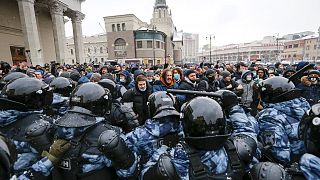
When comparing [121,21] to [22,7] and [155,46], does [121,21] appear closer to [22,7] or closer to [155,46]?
[155,46]

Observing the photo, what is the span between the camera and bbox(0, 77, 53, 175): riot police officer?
7.22ft

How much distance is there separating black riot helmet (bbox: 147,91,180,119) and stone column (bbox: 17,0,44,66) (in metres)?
19.1

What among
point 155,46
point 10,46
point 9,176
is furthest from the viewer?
point 155,46

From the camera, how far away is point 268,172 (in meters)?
1.62

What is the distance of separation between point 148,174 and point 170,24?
8127 cm

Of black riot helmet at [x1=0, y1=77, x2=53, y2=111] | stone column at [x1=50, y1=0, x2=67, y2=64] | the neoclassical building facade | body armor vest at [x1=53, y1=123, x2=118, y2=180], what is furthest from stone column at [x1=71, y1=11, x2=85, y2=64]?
body armor vest at [x1=53, y1=123, x2=118, y2=180]

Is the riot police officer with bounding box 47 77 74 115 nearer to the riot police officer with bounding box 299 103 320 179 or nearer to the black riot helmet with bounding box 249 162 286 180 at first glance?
the black riot helmet with bounding box 249 162 286 180

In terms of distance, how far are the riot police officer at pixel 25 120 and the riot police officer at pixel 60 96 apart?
3.97 ft

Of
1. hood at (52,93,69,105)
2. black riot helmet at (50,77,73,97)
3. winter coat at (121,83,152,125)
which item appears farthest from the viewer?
winter coat at (121,83,152,125)

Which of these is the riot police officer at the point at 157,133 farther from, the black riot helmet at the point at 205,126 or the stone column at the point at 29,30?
the stone column at the point at 29,30

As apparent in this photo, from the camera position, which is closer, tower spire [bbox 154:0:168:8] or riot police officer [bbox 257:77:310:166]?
riot police officer [bbox 257:77:310:166]

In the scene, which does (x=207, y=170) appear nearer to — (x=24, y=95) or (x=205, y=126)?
(x=205, y=126)

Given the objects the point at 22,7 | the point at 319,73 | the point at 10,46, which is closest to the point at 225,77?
the point at 319,73

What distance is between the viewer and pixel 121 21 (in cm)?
6519
